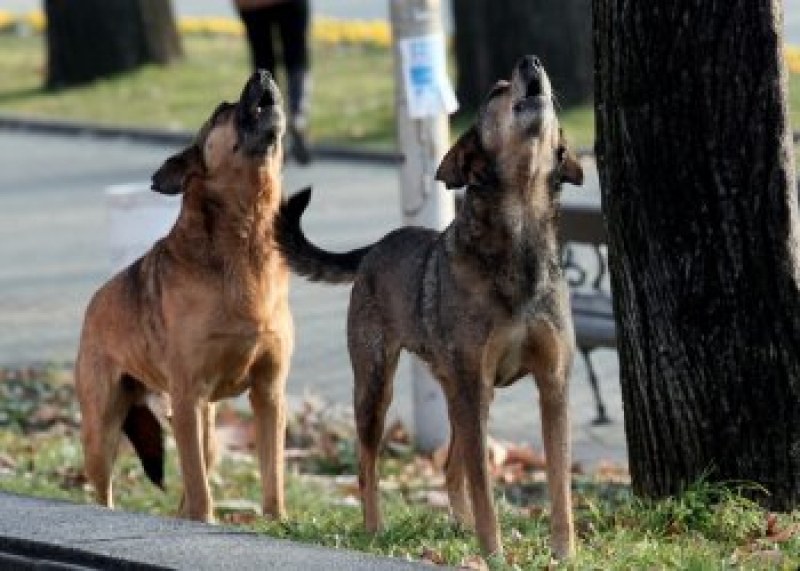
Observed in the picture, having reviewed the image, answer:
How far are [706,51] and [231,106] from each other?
5.10 ft

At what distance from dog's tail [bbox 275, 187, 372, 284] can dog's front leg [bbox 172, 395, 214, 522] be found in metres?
0.58

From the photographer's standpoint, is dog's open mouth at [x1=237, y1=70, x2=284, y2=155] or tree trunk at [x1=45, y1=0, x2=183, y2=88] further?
tree trunk at [x1=45, y1=0, x2=183, y2=88]

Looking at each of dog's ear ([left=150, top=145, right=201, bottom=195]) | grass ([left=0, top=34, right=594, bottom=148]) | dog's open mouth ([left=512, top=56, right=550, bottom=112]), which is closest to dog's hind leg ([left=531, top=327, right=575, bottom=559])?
dog's open mouth ([left=512, top=56, right=550, bottom=112])

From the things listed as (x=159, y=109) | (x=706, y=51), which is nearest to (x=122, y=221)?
(x=706, y=51)

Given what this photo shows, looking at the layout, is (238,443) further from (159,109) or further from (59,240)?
(159,109)

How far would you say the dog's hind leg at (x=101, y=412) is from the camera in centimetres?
879

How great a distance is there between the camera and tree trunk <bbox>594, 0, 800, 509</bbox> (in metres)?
7.46

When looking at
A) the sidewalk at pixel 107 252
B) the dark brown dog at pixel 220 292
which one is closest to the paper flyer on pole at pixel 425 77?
the sidewalk at pixel 107 252

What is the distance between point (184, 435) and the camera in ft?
26.9

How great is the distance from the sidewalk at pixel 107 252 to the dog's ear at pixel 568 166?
4.09m

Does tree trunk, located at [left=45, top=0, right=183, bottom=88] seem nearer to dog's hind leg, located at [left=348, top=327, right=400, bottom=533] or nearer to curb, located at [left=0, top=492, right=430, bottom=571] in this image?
dog's hind leg, located at [left=348, top=327, right=400, bottom=533]

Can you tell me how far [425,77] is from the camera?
1085 centimetres

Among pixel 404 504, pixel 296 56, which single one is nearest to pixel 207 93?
pixel 296 56

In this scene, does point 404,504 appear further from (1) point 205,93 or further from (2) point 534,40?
(1) point 205,93
